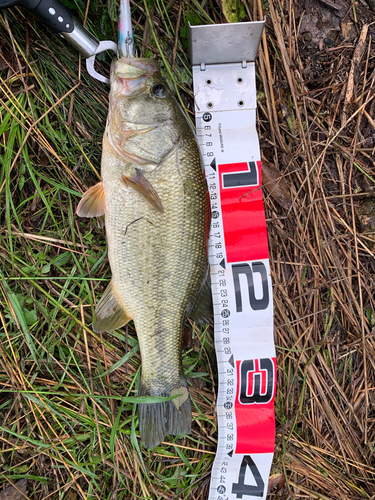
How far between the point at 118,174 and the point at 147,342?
1.14 m

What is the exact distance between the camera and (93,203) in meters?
2.28

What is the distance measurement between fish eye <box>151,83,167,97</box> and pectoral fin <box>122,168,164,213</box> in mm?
510

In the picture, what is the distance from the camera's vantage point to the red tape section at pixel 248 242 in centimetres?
254

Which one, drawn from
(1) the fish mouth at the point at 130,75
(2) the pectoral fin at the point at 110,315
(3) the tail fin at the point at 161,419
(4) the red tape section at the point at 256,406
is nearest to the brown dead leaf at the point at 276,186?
(1) the fish mouth at the point at 130,75

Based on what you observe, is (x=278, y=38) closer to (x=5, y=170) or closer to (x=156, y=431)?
(x=5, y=170)

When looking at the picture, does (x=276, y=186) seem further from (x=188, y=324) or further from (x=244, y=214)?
(x=188, y=324)

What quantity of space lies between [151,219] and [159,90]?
83 centimetres

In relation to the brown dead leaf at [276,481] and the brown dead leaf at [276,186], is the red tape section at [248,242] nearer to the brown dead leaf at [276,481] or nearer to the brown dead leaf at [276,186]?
the brown dead leaf at [276,186]

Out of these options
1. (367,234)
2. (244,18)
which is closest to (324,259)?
(367,234)

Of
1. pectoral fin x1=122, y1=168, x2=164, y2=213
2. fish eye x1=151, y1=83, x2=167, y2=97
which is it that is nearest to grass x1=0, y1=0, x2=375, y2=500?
fish eye x1=151, y1=83, x2=167, y2=97

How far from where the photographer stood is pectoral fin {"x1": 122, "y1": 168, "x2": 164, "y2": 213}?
81.6 inches

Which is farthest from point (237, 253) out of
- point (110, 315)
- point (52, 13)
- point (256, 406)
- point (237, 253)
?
point (52, 13)

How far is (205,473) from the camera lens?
8.34ft

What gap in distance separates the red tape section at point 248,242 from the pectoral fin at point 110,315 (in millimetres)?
891
